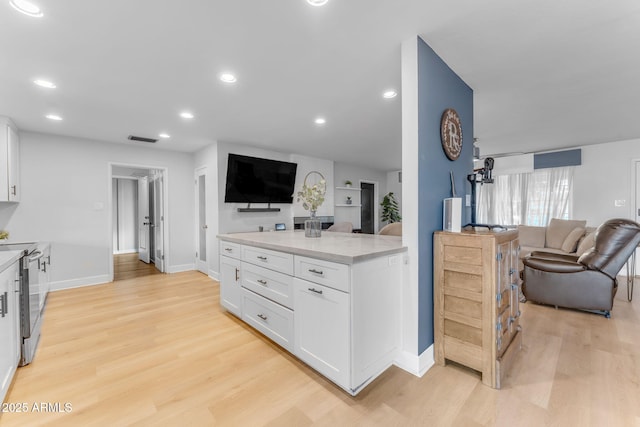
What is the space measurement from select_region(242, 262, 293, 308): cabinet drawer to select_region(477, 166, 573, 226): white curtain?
4222 mm

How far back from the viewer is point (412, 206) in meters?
1.89

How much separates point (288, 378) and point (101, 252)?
4092 millimetres

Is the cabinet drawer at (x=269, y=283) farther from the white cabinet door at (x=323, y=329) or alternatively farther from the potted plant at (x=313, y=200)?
the potted plant at (x=313, y=200)

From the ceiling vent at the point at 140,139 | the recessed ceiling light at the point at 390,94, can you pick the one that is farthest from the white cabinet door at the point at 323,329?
the ceiling vent at the point at 140,139

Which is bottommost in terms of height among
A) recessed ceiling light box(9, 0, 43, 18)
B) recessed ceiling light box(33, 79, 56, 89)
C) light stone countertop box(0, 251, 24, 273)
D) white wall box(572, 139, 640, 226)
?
light stone countertop box(0, 251, 24, 273)

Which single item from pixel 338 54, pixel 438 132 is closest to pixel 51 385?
pixel 338 54

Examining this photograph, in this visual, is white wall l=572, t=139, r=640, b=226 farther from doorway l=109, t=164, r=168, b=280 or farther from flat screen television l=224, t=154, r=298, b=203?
doorway l=109, t=164, r=168, b=280


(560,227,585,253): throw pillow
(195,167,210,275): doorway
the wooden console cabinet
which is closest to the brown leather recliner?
the wooden console cabinet

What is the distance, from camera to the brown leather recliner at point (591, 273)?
2768 millimetres

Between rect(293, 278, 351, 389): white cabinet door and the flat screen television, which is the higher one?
the flat screen television

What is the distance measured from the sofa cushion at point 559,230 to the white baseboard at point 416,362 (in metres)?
4.25

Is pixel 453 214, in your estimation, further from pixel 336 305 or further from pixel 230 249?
pixel 230 249

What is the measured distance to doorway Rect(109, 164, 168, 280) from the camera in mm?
5039

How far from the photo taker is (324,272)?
1.76 meters
